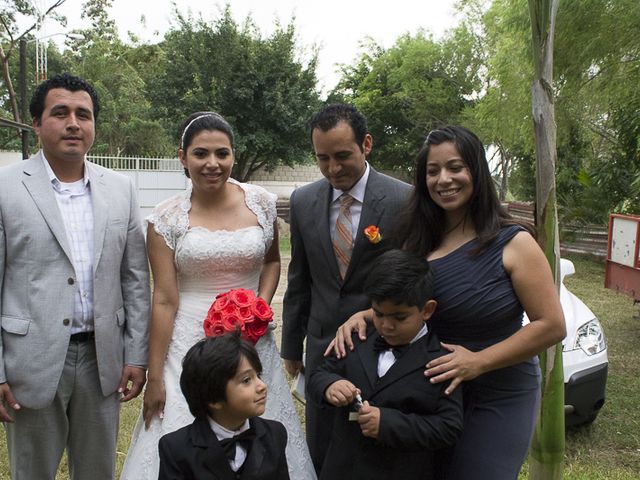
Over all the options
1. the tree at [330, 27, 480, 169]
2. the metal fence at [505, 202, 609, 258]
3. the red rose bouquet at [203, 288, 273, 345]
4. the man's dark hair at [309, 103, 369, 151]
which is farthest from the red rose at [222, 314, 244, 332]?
the tree at [330, 27, 480, 169]

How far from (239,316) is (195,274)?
0.45m

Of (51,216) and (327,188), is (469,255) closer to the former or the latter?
(327,188)

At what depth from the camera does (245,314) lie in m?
2.55

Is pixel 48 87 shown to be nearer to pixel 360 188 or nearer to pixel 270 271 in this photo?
pixel 270 271

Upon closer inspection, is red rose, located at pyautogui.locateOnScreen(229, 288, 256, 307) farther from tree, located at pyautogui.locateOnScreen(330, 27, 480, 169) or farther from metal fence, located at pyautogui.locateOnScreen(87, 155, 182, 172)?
tree, located at pyautogui.locateOnScreen(330, 27, 480, 169)

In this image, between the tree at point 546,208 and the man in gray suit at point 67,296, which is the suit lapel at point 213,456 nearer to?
the man in gray suit at point 67,296

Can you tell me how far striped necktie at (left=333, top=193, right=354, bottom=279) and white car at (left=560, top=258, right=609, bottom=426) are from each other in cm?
229

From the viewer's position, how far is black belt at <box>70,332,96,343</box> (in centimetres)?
271

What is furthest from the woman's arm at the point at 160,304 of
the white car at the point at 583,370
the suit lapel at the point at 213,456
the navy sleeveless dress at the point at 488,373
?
the white car at the point at 583,370

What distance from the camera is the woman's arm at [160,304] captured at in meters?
2.78

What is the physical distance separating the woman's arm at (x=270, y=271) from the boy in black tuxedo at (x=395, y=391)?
0.83 meters

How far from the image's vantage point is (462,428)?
211cm

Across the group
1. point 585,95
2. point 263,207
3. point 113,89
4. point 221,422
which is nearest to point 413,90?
point 113,89

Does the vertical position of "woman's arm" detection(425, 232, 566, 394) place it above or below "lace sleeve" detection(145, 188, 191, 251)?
below
